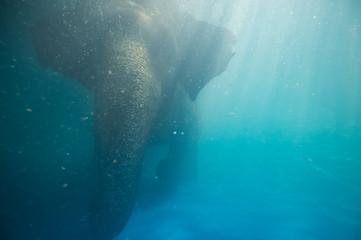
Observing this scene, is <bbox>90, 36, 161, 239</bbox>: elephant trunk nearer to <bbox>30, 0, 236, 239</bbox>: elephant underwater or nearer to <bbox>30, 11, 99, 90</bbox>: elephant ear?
<bbox>30, 0, 236, 239</bbox>: elephant underwater

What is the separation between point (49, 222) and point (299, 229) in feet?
36.3

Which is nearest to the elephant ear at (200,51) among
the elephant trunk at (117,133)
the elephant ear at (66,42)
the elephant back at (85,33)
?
the elephant back at (85,33)

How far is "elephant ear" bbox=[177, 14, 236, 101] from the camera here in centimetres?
584

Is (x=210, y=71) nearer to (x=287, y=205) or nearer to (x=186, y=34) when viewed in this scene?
(x=186, y=34)

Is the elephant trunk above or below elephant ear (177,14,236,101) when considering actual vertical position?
below

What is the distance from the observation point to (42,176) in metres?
5.27

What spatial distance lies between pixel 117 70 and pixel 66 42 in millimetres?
1952

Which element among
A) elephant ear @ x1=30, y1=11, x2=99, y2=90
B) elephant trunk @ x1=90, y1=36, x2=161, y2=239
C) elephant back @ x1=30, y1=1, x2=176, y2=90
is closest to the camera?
elephant trunk @ x1=90, y1=36, x2=161, y2=239

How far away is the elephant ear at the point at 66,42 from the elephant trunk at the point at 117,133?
3.23 feet

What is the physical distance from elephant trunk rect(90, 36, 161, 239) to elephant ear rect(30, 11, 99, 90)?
0.99m

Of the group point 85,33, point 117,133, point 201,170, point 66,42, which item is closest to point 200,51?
point 85,33

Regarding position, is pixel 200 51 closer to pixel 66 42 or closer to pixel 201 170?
pixel 66 42

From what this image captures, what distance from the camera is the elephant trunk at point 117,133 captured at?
2881mm

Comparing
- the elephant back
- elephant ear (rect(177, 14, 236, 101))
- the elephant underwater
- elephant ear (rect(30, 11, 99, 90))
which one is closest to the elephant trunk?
the elephant underwater
